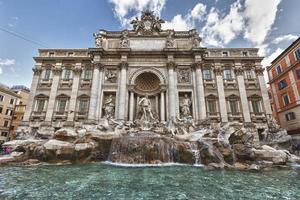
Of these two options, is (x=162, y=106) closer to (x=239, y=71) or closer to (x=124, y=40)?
(x=124, y=40)

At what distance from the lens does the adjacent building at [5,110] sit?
81.0 feet

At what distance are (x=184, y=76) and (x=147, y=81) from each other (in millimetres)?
4898

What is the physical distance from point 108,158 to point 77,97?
1091 cm

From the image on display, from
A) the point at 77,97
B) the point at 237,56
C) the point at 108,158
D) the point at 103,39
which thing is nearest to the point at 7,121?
the point at 77,97

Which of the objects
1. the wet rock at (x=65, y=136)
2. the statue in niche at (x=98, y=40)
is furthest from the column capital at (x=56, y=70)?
the wet rock at (x=65, y=136)

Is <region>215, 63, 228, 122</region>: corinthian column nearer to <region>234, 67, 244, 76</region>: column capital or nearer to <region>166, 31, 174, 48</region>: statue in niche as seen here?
<region>234, 67, 244, 76</region>: column capital

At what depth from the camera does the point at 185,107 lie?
17359 millimetres

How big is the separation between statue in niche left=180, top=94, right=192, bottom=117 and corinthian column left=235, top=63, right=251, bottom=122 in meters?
6.41

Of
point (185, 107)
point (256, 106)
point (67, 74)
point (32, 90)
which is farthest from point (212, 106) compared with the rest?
point (32, 90)

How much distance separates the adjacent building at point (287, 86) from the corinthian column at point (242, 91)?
632 centimetres

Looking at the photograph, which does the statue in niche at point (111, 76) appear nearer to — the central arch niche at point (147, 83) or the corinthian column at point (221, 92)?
the central arch niche at point (147, 83)

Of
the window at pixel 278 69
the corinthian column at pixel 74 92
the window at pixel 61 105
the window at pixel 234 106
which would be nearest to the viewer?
the corinthian column at pixel 74 92

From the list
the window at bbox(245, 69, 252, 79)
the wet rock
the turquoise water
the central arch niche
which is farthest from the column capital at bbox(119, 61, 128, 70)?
the window at bbox(245, 69, 252, 79)

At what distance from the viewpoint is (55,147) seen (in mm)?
9938
